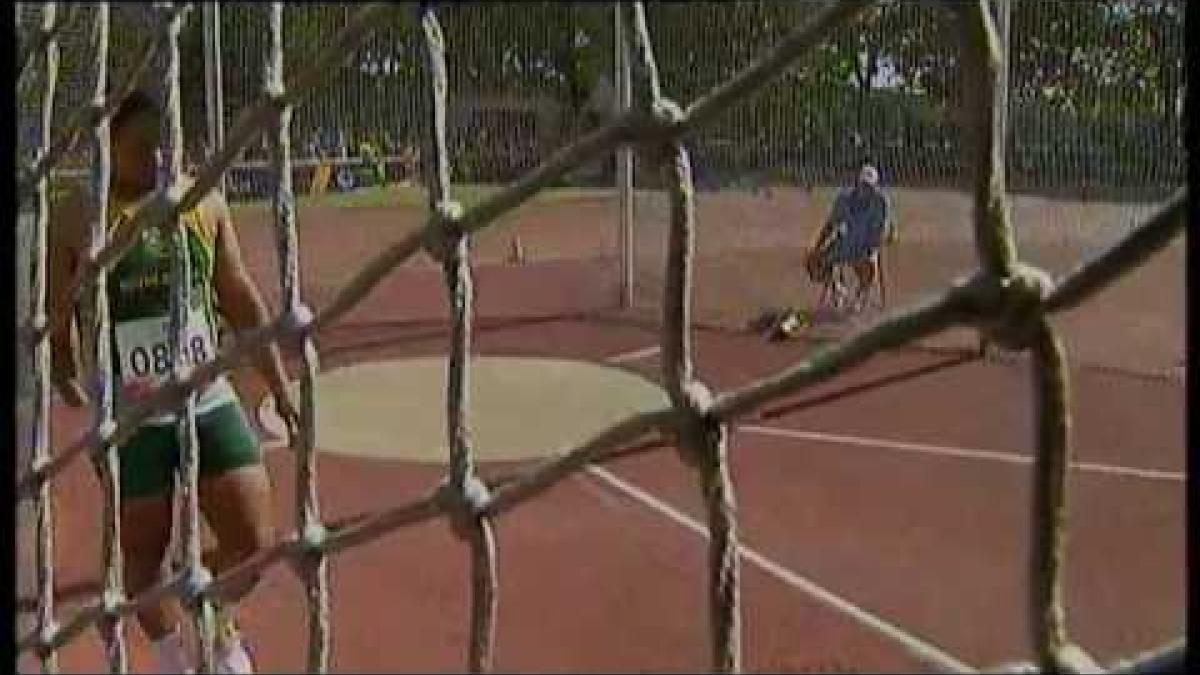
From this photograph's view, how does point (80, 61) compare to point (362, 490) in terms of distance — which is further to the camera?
point (362, 490)

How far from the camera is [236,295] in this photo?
1.72m

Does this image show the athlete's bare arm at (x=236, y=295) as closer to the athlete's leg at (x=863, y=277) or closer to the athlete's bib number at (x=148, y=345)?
the athlete's bib number at (x=148, y=345)

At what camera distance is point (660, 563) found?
266 centimetres

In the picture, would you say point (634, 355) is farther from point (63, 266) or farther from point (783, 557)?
point (63, 266)

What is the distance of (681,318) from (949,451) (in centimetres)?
285

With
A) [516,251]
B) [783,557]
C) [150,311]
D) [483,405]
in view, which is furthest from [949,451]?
[516,251]

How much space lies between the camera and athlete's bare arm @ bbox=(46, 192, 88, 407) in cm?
142

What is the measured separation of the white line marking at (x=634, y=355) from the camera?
4461 mm

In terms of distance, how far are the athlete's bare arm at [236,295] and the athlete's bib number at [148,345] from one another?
3.0 inches

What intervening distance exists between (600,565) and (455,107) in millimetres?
1954

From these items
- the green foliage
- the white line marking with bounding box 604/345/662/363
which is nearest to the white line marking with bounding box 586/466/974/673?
the green foliage

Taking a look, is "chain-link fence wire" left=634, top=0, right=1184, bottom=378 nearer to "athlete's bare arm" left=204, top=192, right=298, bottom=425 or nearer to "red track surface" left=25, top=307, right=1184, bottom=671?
"red track surface" left=25, top=307, right=1184, bottom=671
